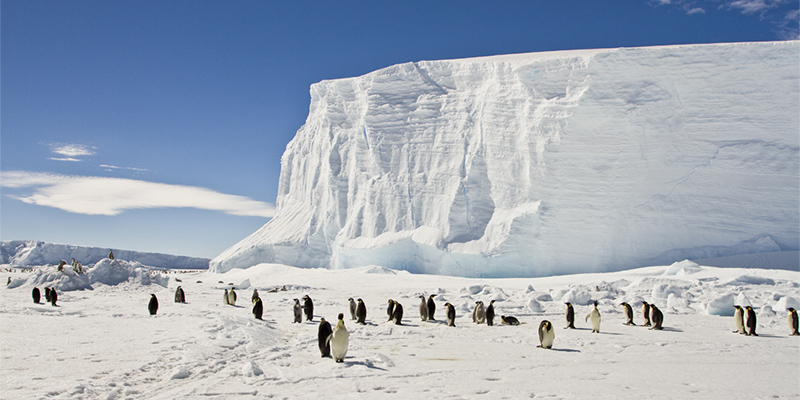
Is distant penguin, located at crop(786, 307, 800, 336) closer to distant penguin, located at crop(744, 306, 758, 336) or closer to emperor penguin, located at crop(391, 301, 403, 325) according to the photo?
distant penguin, located at crop(744, 306, 758, 336)

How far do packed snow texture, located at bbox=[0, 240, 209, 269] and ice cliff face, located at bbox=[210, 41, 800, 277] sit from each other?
36.9 metres

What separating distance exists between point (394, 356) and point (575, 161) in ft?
56.4

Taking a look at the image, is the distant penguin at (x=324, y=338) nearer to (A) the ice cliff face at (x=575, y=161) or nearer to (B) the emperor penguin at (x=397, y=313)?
(B) the emperor penguin at (x=397, y=313)

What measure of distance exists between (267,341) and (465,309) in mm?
5888

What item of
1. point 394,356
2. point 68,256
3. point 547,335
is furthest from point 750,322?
point 68,256

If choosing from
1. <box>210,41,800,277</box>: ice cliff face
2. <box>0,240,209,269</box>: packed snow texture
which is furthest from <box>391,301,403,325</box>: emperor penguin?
<box>0,240,209,269</box>: packed snow texture

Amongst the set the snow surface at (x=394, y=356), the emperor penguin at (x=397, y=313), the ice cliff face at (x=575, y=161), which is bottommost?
the snow surface at (x=394, y=356)

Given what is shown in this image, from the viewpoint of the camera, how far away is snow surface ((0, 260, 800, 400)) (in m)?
4.76

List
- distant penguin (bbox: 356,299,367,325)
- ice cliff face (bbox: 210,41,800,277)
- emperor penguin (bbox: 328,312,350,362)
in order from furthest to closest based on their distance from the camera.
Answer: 1. ice cliff face (bbox: 210,41,800,277)
2. distant penguin (bbox: 356,299,367,325)
3. emperor penguin (bbox: 328,312,350,362)

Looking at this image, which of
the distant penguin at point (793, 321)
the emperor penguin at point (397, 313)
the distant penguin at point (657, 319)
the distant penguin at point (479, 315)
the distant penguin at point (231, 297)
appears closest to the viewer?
the distant penguin at point (793, 321)

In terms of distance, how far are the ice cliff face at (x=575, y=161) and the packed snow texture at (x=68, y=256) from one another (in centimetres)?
3689

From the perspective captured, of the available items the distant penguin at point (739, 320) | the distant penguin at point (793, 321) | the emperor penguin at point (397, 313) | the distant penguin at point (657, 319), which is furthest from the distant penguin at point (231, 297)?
the distant penguin at point (793, 321)

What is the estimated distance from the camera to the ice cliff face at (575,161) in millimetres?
19406

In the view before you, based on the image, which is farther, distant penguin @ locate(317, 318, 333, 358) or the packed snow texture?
the packed snow texture
